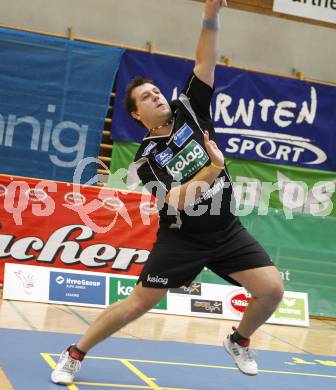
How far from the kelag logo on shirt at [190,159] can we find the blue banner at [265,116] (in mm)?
6932

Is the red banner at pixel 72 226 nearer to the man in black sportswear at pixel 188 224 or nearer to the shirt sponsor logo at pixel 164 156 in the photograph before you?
the man in black sportswear at pixel 188 224

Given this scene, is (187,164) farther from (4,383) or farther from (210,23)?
(4,383)

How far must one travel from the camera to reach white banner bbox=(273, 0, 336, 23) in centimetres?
1211

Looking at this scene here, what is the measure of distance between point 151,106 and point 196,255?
105 cm

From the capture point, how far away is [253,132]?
12.1 m

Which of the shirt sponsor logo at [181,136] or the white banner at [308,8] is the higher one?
the white banner at [308,8]

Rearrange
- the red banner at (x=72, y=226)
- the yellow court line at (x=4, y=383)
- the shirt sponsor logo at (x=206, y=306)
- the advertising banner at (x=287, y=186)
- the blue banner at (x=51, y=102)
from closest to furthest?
1. the yellow court line at (x=4, y=383)
2. the shirt sponsor logo at (x=206, y=306)
3. the red banner at (x=72, y=226)
4. the blue banner at (x=51, y=102)
5. the advertising banner at (x=287, y=186)

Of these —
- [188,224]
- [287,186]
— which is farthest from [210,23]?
[287,186]

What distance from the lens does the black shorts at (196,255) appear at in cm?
459

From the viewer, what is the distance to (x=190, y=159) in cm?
457

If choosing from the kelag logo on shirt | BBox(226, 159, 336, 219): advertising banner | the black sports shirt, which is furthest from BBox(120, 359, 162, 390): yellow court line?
BBox(226, 159, 336, 219): advertising banner

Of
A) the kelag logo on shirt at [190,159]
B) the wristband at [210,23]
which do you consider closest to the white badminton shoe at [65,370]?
the kelag logo on shirt at [190,159]

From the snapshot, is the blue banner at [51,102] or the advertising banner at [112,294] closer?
the advertising banner at [112,294]

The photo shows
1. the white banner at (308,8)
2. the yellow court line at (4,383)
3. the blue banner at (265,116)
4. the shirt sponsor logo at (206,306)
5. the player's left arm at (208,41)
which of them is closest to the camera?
the yellow court line at (4,383)
